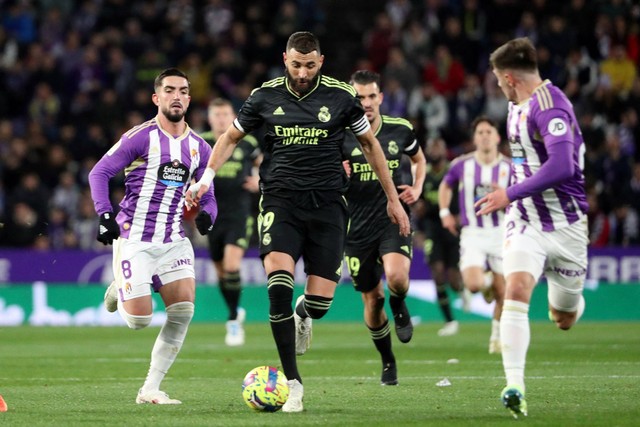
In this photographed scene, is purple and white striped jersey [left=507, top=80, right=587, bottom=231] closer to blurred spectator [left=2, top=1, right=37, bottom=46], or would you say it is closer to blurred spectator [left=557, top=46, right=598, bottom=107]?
blurred spectator [left=557, top=46, right=598, bottom=107]

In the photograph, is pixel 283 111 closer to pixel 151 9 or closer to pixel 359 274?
pixel 359 274

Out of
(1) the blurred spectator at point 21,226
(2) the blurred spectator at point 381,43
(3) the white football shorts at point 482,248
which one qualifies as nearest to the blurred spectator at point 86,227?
(1) the blurred spectator at point 21,226

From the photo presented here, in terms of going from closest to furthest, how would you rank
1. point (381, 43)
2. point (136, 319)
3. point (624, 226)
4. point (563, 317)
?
1. point (563, 317)
2. point (136, 319)
3. point (624, 226)
4. point (381, 43)

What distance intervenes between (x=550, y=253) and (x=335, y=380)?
3.46 meters

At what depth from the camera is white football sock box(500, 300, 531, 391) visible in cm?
766

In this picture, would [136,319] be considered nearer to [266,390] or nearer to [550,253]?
[266,390]

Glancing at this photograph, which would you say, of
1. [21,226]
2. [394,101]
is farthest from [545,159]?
[394,101]

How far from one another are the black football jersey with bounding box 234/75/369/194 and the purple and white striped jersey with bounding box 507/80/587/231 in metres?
1.32

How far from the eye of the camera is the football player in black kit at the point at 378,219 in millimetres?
10938

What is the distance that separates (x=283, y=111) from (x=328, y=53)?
58.8 feet

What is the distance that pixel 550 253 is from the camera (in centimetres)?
806

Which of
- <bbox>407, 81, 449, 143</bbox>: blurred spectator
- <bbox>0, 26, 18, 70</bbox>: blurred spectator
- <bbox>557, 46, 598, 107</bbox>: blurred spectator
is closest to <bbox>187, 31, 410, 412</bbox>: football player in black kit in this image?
<bbox>407, 81, 449, 143</bbox>: blurred spectator

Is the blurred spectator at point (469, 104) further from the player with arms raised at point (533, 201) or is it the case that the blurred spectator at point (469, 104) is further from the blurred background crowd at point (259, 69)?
the player with arms raised at point (533, 201)

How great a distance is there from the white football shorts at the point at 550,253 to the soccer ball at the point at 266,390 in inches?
68.3
